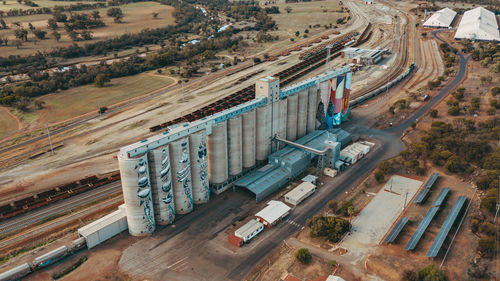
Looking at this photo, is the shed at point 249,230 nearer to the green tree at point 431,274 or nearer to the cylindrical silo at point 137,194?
the cylindrical silo at point 137,194

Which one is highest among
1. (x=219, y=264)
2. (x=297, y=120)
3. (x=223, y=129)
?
(x=223, y=129)

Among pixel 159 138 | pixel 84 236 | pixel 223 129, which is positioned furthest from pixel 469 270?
pixel 84 236

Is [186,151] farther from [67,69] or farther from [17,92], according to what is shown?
[67,69]

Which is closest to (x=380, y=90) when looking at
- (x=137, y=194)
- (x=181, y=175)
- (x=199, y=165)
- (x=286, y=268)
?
(x=199, y=165)

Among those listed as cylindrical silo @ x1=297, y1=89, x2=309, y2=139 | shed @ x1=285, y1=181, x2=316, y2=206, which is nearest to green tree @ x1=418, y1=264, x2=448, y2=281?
shed @ x1=285, y1=181, x2=316, y2=206

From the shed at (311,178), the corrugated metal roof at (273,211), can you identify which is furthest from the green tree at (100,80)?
the corrugated metal roof at (273,211)

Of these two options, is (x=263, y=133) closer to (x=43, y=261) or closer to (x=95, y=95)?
(x=43, y=261)
